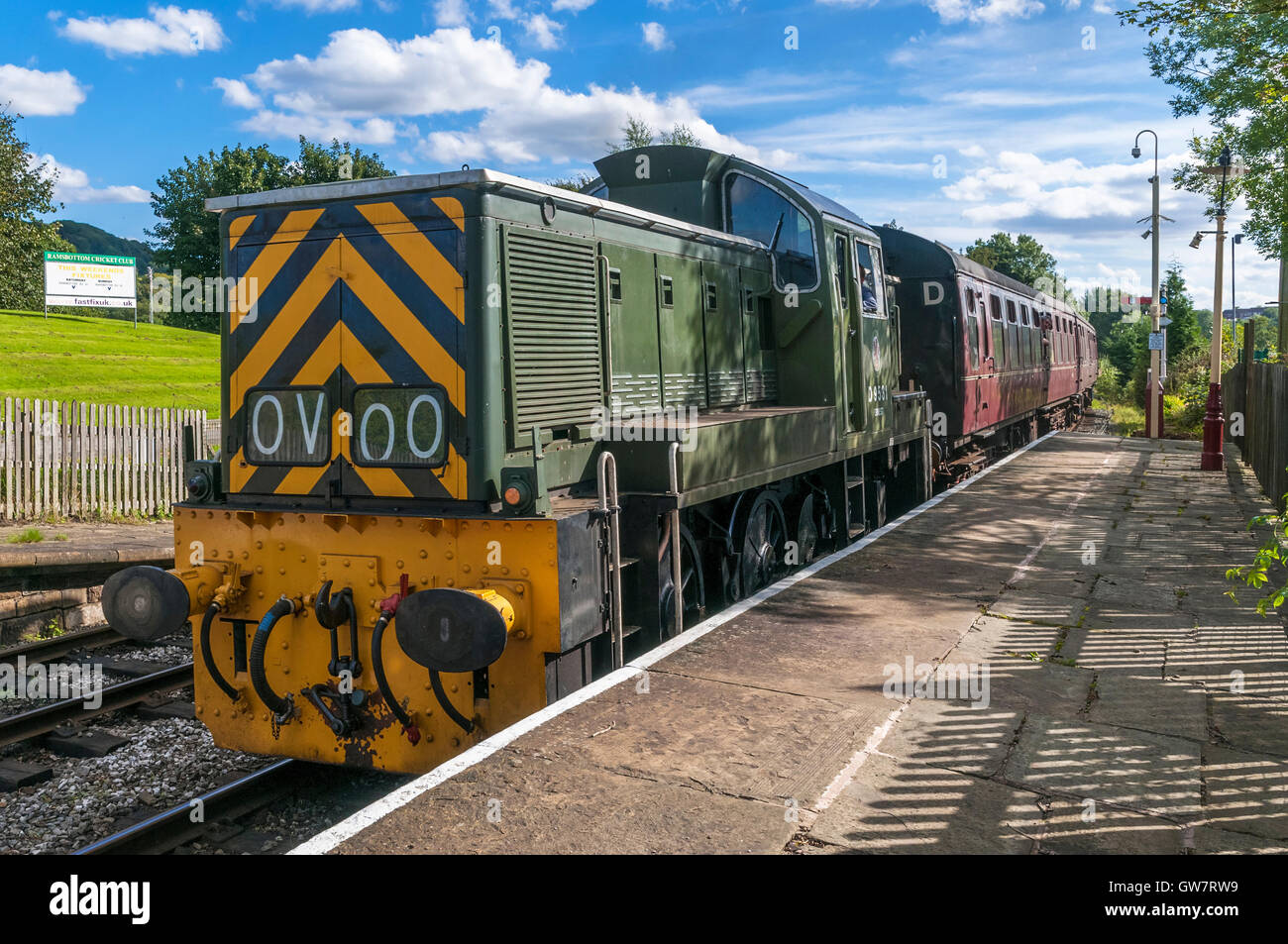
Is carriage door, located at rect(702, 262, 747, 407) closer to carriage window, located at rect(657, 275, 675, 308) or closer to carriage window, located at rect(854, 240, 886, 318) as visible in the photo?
carriage window, located at rect(657, 275, 675, 308)

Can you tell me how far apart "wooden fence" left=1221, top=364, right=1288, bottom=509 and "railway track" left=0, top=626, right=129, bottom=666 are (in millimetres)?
13304

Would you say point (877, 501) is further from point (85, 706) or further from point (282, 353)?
point (85, 706)

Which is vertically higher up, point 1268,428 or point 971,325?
point 971,325

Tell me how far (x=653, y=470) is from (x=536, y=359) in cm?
106

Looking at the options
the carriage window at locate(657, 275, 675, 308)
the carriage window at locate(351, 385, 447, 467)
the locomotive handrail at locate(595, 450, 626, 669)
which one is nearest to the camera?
the carriage window at locate(351, 385, 447, 467)

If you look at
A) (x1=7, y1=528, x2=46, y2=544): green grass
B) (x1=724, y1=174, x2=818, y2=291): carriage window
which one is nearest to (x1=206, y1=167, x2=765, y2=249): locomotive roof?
(x1=724, y1=174, x2=818, y2=291): carriage window

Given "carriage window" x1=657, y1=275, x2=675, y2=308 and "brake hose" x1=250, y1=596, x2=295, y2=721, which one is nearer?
"brake hose" x1=250, y1=596, x2=295, y2=721

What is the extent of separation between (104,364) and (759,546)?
25.9m

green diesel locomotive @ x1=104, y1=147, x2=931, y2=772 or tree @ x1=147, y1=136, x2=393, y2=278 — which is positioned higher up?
tree @ x1=147, y1=136, x2=393, y2=278

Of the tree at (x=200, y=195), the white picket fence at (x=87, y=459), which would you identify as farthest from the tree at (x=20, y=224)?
the white picket fence at (x=87, y=459)

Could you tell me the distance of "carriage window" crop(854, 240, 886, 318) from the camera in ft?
33.1

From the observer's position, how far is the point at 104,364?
91.8 ft

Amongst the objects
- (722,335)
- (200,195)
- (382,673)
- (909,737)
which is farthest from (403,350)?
(200,195)
